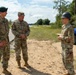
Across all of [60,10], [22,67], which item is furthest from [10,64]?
[60,10]

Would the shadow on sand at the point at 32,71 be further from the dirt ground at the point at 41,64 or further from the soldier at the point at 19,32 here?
the soldier at the point at 19,32

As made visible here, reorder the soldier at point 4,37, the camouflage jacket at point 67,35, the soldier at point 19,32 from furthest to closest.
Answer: the soldier at point 19,32 → the soldier at point 4,37 → the camouflage jacket at point 67,35

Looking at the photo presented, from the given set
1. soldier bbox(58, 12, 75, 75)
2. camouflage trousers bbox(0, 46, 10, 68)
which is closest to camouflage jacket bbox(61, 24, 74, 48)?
soldier bbox(58, 12, 75, 75)

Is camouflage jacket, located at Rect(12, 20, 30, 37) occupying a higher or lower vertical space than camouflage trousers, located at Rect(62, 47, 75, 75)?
higher

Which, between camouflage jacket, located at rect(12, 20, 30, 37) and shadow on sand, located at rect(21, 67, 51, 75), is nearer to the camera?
shadow on sand, located at rect(21, 67, 51, 75)

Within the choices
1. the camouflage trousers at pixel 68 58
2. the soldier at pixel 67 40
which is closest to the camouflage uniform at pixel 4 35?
the soldier at pixel 67 40

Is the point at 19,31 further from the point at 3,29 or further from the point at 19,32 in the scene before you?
the point at 3,29

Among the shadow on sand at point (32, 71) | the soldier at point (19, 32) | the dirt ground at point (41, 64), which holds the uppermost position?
the soldier at point (19, 32)

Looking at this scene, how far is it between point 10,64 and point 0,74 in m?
1.49

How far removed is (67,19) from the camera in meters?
7.48

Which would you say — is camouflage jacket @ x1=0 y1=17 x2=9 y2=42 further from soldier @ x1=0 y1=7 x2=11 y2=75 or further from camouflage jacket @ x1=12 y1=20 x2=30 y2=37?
camouflage jacket @ x1=12 y1=20 x2=30 y2=37

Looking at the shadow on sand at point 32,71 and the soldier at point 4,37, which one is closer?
the soldier at point 4,37

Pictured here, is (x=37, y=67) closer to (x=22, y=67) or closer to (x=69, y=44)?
(x=22, y=67)

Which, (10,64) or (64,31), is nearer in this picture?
(64,31)
